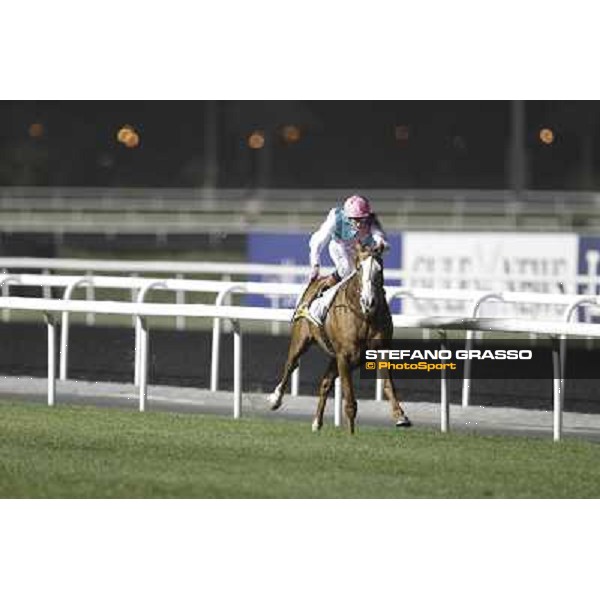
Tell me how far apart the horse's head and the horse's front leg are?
13.3 inches

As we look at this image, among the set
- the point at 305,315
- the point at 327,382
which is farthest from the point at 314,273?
the point at 327,382

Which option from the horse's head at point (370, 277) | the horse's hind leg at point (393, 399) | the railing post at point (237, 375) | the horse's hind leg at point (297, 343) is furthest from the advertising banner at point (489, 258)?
the horse's head at point (370, 277)

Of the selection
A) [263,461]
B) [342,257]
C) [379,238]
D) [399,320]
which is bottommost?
[263,461]

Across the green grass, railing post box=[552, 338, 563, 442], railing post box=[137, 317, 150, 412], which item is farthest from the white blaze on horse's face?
railing post box=[137, 317, 150, 412]

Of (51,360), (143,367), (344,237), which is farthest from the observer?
(51,360)

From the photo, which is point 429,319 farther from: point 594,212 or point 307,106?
point 307,106

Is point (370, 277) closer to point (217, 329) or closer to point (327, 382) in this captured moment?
point (327, 382)

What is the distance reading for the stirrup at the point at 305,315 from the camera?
1322 centimetres

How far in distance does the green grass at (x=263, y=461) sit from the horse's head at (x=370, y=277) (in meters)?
0.85

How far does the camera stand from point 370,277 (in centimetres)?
1259

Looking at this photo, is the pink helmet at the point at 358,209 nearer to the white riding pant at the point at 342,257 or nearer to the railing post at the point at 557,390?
the white riding pant at the point at 342,257

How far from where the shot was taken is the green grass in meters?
11.4

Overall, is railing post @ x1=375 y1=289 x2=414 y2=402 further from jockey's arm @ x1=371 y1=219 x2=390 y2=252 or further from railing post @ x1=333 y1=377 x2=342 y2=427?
jockey's arm @ x1=371 y1=219 x2=390 y2=252

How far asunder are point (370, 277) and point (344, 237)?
1.86ft
